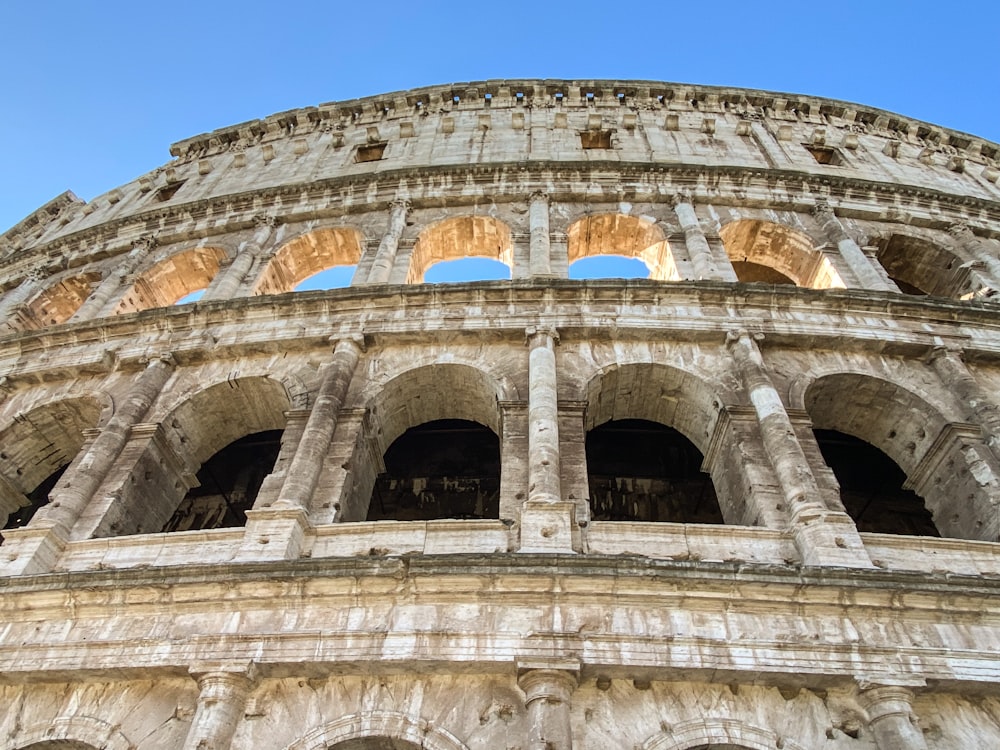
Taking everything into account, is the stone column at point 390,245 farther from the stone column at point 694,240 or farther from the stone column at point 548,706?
the stone column at point 548,706

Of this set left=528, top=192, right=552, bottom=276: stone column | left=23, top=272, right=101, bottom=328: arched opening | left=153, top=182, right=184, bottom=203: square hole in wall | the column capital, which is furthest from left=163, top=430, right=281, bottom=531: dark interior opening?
left=153, top=182, right=184, bottom=203: square hole in wall

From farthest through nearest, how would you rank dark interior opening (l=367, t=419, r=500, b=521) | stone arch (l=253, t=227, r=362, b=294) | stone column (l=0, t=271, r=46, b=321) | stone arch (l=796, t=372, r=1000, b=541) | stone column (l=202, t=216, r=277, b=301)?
stone column (l=0, t=271, r=46, b=321)
stone arch (l=253, t=227, r=362, b=294)
stone column (l=202, t=216, r=277, b=301)
dark interior opening (l=367, t=419, r=500, b=521)
stone arch (l=796, t=372, r=1000, b=541)

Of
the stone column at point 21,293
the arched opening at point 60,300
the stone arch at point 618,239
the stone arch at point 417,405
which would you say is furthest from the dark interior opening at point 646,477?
the stone column at point 21,293

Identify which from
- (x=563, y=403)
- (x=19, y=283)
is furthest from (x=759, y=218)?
(x=19, y=283)

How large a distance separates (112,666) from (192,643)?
69 centimetres

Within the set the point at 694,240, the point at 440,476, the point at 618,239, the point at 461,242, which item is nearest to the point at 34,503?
the point at 440,476

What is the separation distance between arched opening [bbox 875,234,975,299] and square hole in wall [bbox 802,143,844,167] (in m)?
3.78

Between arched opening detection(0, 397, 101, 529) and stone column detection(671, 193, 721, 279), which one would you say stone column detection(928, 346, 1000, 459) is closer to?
stone column detection(671, 193, 721, 279)

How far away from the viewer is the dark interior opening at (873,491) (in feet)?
35.1

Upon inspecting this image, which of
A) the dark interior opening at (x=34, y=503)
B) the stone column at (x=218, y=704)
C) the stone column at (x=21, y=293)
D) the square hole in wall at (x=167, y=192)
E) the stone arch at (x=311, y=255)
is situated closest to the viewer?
the stone column at (x=218, y=704)

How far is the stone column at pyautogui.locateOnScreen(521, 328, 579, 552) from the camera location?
22.8ft

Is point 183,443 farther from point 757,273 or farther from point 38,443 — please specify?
point 757,273

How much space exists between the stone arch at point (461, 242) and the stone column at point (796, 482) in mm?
5064

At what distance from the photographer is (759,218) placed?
1307 cm
